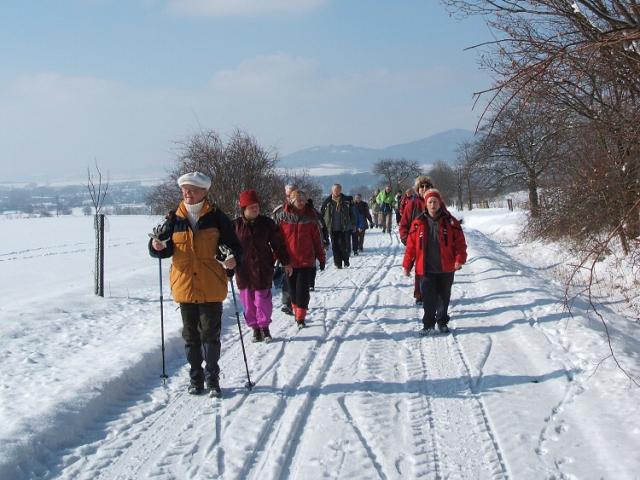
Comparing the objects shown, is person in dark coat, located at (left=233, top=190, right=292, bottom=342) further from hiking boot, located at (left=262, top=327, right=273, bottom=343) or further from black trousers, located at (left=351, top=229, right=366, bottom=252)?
black trousers, located at (left=351, top=229, right=366, bottom=252)

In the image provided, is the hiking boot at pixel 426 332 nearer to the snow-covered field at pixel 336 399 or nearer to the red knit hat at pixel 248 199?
the snow-covered field at pixel 336 399

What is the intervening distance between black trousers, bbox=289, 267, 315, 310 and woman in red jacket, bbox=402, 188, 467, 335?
5.33 ft

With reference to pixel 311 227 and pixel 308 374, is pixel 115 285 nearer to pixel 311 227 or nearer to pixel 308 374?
pixel 311 227

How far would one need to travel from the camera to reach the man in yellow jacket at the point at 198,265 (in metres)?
5.21

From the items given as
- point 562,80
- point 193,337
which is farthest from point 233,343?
point 562,80

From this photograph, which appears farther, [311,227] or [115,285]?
[115,285]

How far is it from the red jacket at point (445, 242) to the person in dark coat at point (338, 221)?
6.20m

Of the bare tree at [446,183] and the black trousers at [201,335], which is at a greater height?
the bare tree at [446,183]

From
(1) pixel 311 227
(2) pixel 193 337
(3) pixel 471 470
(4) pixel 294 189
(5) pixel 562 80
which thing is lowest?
(3) pixel 471 470

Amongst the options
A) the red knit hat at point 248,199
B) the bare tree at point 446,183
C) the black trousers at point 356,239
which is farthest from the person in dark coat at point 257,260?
the bare tree at point 446,183

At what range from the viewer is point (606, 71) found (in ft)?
19.2

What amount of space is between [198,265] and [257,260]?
71.9 inches

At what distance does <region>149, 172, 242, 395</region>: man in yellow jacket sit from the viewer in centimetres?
521

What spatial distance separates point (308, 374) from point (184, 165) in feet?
43.6
